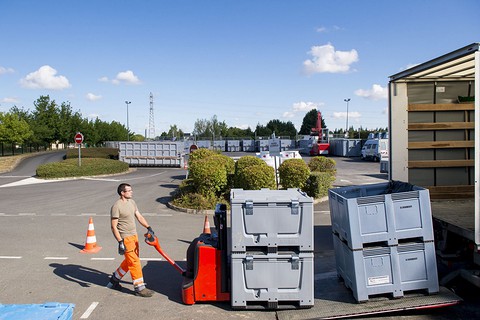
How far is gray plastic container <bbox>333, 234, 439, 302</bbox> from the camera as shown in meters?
5.04

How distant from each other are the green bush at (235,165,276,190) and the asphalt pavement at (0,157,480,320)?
5.70ft

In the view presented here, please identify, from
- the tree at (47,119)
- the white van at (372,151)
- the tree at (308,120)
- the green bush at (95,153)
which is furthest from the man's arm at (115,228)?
the tree at (308,120)

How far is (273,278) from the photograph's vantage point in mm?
5121

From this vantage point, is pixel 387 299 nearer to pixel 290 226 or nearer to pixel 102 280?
pixel 290 226

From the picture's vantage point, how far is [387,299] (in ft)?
16.7

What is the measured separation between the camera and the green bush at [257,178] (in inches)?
498

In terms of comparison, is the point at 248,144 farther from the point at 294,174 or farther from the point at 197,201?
the point at 197,201

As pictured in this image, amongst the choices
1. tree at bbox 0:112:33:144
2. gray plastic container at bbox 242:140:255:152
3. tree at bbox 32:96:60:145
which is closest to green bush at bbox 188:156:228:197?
tree at bbox 0:112:33:144

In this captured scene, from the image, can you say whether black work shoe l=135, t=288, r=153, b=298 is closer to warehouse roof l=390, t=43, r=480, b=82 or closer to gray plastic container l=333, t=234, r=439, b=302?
gray plastic container l=333, t=234, r=439, b=302

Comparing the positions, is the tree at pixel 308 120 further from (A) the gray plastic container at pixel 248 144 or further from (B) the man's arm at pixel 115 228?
(B) the man's arm at pixel 115 228

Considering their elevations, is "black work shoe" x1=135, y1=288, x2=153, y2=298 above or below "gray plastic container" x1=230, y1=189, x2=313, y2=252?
below

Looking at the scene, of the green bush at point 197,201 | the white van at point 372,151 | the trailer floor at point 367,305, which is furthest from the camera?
the white van at point 372,151

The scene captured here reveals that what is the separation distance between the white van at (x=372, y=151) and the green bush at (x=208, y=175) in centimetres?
2703

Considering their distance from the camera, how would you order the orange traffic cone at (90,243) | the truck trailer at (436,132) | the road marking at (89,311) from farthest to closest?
the orange traffic cone at (90,243), the truck trailer at (436,132), the road marking at (89,311)
